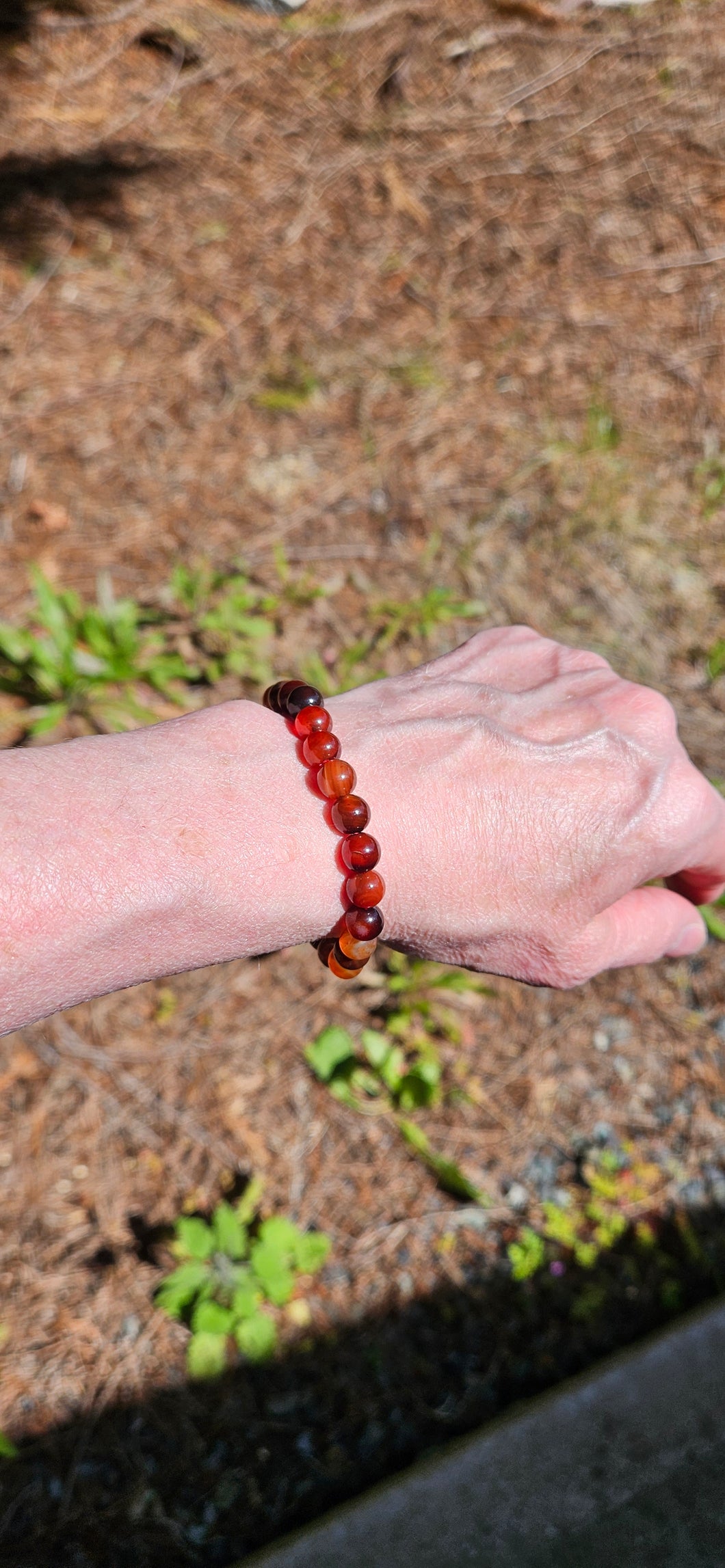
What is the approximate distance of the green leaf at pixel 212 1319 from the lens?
258cm

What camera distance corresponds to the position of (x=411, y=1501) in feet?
7.61

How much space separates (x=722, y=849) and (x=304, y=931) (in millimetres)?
934

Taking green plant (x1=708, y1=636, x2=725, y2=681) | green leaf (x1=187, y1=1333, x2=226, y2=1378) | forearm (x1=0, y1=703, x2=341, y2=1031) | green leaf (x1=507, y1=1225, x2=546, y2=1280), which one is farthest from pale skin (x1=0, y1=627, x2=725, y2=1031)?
green plant (x1=708, y1=636, x2=725, y2=681)

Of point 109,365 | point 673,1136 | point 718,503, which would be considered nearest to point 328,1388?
point 673,1136

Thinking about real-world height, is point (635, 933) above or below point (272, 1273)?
above

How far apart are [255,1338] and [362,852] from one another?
1.60 meters

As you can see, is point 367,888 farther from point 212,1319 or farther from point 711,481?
point 711,481

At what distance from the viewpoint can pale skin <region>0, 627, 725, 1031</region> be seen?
162cm

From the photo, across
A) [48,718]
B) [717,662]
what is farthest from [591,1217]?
[48,718]

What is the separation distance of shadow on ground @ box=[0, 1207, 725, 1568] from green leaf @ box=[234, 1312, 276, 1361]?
5 centimetres

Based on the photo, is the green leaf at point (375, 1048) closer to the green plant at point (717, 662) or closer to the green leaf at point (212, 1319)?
the green leaf at point (212, 1319)

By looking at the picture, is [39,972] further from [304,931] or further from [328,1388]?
[328,1388]

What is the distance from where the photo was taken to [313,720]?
187 cm

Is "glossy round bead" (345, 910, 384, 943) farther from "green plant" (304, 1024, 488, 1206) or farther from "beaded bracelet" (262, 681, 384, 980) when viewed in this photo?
"green plant" (304, 1024, 488, 1206)
